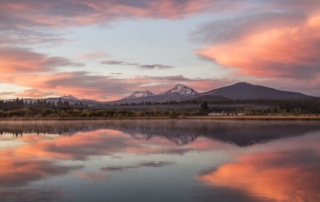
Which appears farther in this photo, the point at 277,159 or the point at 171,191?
the point at 277,159

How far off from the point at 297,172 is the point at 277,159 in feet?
11.8

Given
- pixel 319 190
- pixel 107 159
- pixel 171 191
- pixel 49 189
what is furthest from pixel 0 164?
pixel 319 190

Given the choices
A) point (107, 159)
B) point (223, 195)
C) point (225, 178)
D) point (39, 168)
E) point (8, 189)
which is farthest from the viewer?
point (107, 159)

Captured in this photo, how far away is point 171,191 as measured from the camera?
11.6 metres

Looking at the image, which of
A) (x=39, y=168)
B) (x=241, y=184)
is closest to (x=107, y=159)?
(x=39, y=168)

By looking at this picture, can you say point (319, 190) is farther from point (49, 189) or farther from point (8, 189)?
point (8, 189)

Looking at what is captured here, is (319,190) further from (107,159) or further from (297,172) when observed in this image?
(107,159)

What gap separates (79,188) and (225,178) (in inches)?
209

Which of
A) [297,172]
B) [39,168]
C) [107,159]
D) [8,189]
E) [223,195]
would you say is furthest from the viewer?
[107,159]

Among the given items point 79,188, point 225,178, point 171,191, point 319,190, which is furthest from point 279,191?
point 79,188

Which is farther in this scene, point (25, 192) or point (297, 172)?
point (297, 172)

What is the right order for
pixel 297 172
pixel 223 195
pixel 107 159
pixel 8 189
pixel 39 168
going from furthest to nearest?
pixel 107 159 < pixel 39 168 < pixel 297 172 < pixel 8 189 < pixel 223 195

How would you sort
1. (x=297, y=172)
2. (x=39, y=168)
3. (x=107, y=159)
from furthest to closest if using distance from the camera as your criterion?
(x=107, y=159) → (x=39, y=168) → (x=297, y=172)

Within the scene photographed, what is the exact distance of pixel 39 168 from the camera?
16.1 metres
